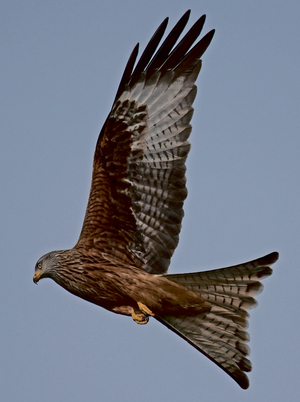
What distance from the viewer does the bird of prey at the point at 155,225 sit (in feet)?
28.2

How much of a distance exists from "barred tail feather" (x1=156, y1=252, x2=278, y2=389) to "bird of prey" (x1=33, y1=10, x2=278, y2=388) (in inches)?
0.4

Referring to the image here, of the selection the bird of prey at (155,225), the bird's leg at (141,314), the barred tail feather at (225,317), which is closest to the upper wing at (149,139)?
the bird of prey at (155,225)

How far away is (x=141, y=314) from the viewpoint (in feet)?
28.5

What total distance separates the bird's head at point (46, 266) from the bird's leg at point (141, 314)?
1.06 meters

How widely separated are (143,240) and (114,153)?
1054mm

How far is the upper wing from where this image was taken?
28.3ft

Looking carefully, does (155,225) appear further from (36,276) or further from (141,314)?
(36,276)

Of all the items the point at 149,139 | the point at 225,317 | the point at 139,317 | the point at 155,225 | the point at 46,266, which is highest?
the point at 149,139

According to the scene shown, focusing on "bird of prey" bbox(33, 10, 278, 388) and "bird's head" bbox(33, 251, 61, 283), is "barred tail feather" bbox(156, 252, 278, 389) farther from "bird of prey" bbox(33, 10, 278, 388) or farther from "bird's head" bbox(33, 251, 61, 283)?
"bird's head" bbox(33, 251, 61, 283)

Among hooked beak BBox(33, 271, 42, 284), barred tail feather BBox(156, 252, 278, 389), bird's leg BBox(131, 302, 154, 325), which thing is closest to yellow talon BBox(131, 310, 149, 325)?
bird's leg BBox(131, 302, 154, 325)

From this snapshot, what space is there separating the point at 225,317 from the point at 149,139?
2.15 meters

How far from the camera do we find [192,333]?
890 centimetres

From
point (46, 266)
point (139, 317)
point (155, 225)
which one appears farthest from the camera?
point (46, 266)

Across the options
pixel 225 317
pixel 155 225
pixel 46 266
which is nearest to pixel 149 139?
pixel 155 225
